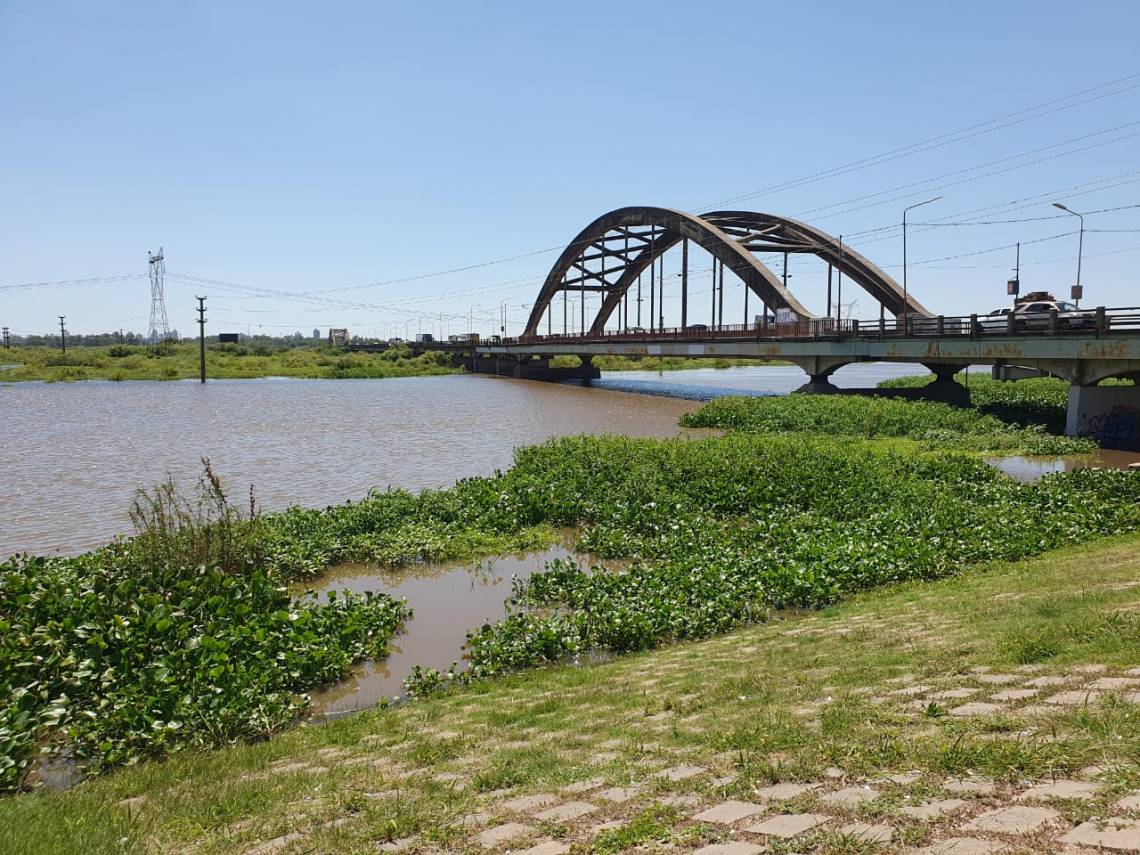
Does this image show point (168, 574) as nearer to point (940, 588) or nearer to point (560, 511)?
point (560, 511)

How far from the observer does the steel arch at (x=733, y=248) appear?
50188mm

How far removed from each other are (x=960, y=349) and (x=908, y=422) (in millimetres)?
5931

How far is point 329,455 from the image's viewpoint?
86.5ft

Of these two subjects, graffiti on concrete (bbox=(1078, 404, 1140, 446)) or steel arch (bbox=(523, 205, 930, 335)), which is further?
steel arch (bbox=(523, 205, 930, 335))

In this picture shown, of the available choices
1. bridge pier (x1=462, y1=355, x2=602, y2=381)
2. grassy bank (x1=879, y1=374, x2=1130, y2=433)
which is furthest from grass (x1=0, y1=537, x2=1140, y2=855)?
bridge pier (x1=462, y1=355, x2=602, y2=381)

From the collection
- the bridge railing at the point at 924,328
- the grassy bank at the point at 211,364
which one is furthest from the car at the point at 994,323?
the grassy bank at the point at 211,364

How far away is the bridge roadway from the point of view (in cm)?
2480

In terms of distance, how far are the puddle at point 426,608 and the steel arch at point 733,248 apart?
1396 inches

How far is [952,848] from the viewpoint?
338 centimetres

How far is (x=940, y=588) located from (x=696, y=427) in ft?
77.1

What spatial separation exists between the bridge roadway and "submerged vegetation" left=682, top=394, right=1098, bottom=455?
1.78 meters

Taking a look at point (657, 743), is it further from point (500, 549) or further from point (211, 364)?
point (211, 364)

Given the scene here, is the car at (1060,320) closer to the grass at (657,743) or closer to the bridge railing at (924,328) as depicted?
the bridge railing at (924,328)

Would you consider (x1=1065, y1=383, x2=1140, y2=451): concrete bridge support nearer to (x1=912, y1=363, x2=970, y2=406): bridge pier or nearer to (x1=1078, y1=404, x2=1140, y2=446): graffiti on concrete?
(x1=1078, y1=404, x2=1140, y2=446): graffiti on concrete
